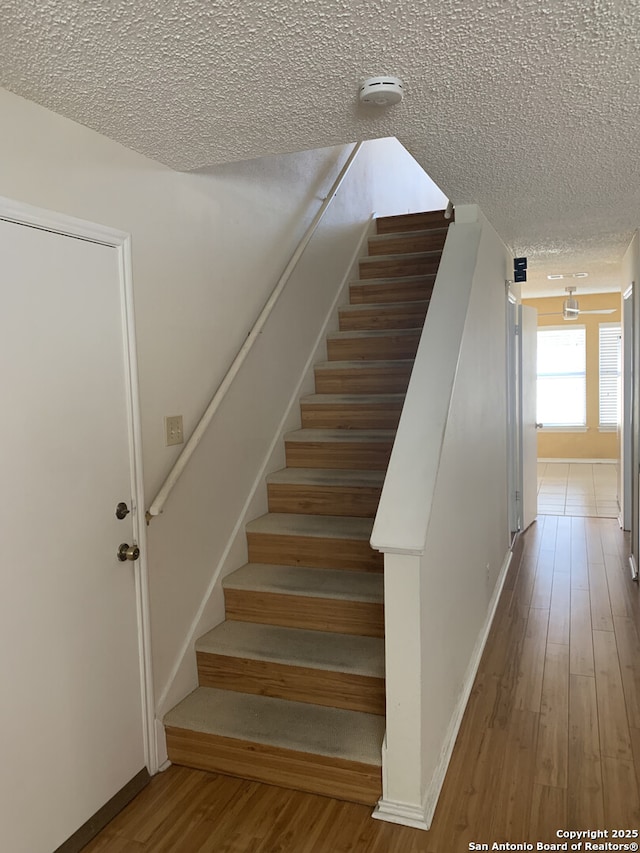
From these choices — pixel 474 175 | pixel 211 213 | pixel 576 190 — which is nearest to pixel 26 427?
pixel 211 213

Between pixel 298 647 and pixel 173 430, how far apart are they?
40.2 inches

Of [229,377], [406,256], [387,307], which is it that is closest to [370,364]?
[387,307]

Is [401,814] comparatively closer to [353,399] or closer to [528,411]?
[353,399]

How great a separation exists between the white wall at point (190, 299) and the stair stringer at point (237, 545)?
0.02 meters

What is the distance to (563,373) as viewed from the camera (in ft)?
30.5

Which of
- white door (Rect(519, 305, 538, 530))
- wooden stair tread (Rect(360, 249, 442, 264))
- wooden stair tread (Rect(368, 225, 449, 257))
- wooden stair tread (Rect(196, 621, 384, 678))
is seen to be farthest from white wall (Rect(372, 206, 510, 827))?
white door (Rect(519, 305, 538, 530))

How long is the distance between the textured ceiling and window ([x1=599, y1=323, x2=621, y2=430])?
695 centimetres

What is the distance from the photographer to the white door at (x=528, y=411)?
5492 millimetres

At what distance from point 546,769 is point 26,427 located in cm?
214

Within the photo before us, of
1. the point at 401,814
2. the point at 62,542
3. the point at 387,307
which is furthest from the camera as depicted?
the point at 387,307

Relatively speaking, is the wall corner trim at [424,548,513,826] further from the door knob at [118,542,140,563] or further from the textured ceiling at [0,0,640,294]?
the textured ceiling at [0,0,640,294]

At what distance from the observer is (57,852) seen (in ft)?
6.41

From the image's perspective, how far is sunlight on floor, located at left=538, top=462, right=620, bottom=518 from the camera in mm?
6539

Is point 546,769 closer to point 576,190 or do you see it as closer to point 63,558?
point 63,558
